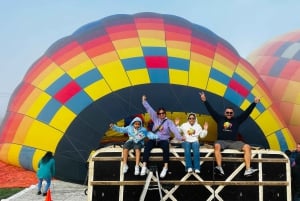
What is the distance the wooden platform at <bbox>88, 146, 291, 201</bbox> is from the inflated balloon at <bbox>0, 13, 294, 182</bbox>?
3.36 meters

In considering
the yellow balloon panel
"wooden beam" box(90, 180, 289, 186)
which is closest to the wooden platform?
"wooden beam" box(90, 180, 289, 186)

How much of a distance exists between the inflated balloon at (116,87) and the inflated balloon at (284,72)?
3.94 m

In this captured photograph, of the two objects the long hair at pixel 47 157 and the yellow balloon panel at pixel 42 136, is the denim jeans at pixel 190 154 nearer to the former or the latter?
the long hair at pixel 47 157

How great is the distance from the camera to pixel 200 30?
12664 mm

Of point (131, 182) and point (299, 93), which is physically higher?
point (299, 93)

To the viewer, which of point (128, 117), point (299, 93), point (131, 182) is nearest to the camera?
point (131, 182)

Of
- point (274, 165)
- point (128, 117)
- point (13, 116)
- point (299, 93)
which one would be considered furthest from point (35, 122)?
point (299, 93)

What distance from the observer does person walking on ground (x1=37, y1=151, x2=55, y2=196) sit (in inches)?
383

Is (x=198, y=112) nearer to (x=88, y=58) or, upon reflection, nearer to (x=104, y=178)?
(x=88, y=58)

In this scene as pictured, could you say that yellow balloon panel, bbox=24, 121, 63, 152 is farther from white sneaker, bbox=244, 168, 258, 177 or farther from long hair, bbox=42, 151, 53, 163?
white sneaker, bbox=244, 168, 258, 177

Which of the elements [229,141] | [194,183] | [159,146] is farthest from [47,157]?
[229,141]

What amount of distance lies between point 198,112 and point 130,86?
162 centimetres

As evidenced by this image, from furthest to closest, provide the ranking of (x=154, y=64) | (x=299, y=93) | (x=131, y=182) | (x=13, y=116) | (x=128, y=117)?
(x=299, y=93) → (x=13, y=116) → (x=154, y=64) → (x=128, y=117) → (x=131, y=182)

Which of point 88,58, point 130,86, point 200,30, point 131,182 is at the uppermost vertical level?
point 200,30
